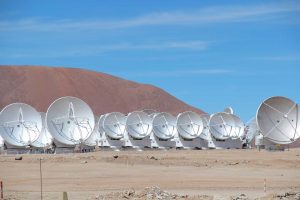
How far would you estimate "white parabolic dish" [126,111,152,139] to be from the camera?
278ft

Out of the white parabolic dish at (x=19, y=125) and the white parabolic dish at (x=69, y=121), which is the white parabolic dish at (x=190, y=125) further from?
the white parabolic dish at (x=19, y=125)

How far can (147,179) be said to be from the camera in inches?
1567

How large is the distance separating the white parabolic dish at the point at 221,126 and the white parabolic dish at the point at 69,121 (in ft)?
75.6

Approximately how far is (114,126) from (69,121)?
17384mm

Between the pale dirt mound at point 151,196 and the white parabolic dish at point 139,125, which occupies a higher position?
the white parabolic dish at point 139,125

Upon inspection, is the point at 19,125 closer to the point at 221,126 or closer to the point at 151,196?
the point at 221,126

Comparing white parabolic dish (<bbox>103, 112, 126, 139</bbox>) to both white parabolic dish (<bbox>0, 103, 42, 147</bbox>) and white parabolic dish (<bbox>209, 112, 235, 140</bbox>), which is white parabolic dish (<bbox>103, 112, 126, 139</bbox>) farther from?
white parabolic dish (<bbox>0, 103, 42, 147</bbox>)

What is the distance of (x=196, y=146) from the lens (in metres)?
89.4

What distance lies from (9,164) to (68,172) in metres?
10.9

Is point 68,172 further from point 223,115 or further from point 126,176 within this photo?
point 223,115

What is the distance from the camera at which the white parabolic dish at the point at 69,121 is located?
6825cm

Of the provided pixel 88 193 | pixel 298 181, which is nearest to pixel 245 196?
pixel 88 193

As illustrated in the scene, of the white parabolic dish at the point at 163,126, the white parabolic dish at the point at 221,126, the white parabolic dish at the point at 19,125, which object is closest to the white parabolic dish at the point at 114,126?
the white parabolic dish at the point at 163,126

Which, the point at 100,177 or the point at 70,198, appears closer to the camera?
the point at 70,198
